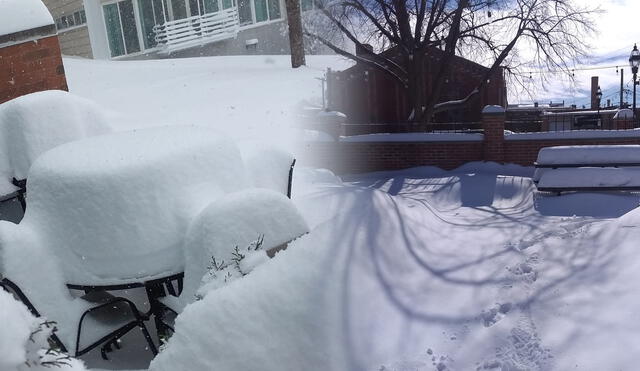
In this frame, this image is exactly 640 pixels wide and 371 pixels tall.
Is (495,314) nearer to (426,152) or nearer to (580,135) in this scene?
Result: (426,152)

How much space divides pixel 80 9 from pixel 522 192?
15848 millimetres

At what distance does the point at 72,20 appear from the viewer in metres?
19.7

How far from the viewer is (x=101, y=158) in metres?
4.69

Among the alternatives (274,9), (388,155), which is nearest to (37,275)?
(388,155)

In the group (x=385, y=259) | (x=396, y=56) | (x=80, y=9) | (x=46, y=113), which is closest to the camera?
(x=385, y=259)

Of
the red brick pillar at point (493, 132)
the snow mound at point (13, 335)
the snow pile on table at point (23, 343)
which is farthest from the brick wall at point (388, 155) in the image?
the snow mound at point (13, 335)

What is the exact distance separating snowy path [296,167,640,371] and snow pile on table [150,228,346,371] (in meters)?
0.21

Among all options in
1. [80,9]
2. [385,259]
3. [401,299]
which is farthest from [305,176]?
[80,9]

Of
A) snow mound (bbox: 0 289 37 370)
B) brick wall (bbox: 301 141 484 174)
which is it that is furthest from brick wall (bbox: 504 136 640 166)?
snow mound (bbox: 0 289 37 370)

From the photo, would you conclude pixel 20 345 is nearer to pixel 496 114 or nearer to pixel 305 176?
pixel 305 176

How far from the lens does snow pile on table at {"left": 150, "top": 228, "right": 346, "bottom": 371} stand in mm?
3988

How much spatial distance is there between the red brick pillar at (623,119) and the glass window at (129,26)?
16240 mm

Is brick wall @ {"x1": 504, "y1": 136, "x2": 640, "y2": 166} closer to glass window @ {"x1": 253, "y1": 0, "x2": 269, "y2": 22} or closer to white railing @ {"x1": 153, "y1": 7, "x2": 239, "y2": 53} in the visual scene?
white railing @ {"x1": 153, "y1": 7, "x2": 239, "y2": 53}

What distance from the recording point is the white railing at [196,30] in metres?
20.2
